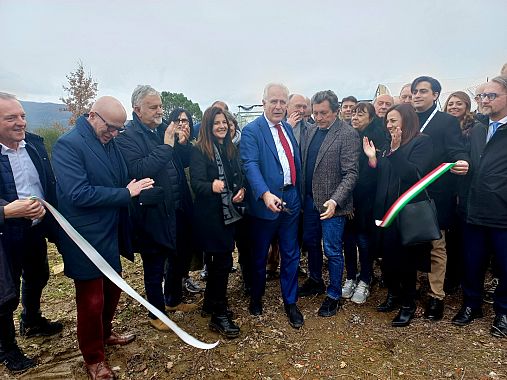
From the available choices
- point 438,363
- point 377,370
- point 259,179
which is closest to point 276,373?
point 377,370

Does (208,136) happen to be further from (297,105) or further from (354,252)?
(354,252)

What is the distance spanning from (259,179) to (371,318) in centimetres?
197

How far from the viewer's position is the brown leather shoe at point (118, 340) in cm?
337

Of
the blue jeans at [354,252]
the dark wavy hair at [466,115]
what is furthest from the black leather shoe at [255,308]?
the dark wavy hair at [466,115]

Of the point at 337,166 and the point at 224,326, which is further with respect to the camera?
the point at 337,166

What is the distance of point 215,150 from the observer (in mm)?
3521

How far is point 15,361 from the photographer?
9.91 ft

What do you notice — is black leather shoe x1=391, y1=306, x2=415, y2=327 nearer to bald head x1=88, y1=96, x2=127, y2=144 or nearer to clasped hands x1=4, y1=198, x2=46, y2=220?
bald head x1=88, y1=96, x2=127, y2=144

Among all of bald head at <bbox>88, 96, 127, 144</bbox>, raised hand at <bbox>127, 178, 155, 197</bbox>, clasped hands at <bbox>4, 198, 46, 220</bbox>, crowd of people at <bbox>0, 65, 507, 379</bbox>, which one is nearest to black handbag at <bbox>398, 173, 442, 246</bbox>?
crowd of people at <bbox>0, 65, 507, 379</bbox>

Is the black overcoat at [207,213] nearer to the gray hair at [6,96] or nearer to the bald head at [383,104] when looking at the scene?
the gray hair at [6,96]

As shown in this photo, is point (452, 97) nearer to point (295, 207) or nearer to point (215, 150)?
point (295, 207)

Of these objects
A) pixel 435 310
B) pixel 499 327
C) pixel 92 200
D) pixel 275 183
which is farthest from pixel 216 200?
pixel 499 327

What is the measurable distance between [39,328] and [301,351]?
2671mm

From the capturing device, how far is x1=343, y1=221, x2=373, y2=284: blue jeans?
4262 millimetres
